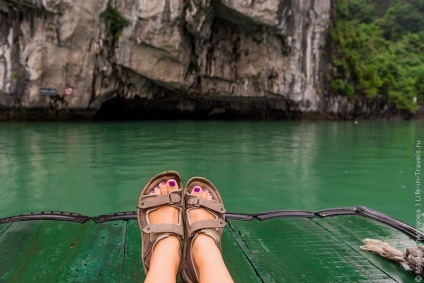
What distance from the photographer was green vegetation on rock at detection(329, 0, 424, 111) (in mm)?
19906

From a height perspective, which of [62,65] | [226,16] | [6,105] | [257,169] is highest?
[226,16]

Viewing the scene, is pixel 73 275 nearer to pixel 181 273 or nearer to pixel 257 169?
pixel 181 273

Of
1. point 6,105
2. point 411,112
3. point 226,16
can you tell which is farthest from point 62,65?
point 411,112

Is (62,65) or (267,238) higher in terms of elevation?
(62,65)

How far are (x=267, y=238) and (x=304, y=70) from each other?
16.6 metres

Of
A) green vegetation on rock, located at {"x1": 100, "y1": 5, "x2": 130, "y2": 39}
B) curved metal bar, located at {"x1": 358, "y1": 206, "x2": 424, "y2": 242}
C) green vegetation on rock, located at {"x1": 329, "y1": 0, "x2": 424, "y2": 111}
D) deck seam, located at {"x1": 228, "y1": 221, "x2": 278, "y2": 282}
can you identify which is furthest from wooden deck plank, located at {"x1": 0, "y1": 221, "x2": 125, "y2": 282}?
green vegetation on rock, located at {"x1": 329, "y1": 0, "x2": 424, "y2": 111}

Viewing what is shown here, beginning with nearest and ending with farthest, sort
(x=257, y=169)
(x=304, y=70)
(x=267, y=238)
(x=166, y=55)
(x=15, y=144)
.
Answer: (x=267, y=238)
(x=257, y=169)
(x=15, y=144)
(x=166, y=55)
(x=304, y=70)

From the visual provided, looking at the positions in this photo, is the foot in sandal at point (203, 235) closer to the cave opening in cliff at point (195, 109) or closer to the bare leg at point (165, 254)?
the bare leg at point (165, 254)

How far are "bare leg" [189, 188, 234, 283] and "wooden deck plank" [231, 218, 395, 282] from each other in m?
0.32

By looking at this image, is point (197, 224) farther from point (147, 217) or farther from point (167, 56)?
point (167, 56)

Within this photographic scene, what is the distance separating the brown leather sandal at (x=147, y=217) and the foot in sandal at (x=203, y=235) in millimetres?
53

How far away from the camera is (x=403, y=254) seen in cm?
163

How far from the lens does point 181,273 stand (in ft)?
4.78

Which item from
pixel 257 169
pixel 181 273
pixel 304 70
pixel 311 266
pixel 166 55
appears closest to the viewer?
pixel 181 273
